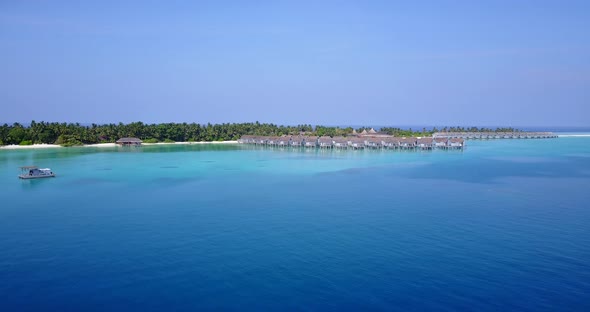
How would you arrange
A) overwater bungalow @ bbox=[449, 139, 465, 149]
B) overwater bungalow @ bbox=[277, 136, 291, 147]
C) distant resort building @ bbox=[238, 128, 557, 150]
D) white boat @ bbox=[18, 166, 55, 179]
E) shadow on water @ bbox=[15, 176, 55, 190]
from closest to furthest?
shadow on water @ bbox=[15, 176, 55, 190] < white boat @ bbox=[18, 166, 55, 179] < distant resort building @ bbox=[238, 128, 557, 150] < overwater bungalow @ bbox=[449, 139, 465, 149] < overwater bungalow @ bbox=[277, 136, 291, 147]

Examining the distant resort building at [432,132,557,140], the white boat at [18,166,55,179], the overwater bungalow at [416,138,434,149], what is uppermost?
the distant resort building at [432,132,557,140]

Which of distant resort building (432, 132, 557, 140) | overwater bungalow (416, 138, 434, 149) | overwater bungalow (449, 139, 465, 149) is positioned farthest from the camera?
distant resort building (432, 132, 557, 140)

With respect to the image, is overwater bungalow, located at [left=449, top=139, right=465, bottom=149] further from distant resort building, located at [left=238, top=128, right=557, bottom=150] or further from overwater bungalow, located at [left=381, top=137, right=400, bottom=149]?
overwater bungalow, located at [left=381, top=137, right=400, bottom=149]

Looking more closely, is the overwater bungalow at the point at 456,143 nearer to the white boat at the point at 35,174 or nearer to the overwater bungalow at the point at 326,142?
the overwater bungalow at the point at 326,142

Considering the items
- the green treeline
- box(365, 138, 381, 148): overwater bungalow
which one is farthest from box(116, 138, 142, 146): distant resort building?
box(365, 138, 381, 148): overwater bungalow

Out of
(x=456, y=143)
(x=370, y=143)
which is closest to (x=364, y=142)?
(x=370, y=143)

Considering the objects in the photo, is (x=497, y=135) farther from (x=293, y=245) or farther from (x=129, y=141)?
(x=293, y=245)

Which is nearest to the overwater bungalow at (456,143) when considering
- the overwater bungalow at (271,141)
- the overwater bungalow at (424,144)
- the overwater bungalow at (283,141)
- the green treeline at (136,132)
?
the overwater bungalow at (424,144)
